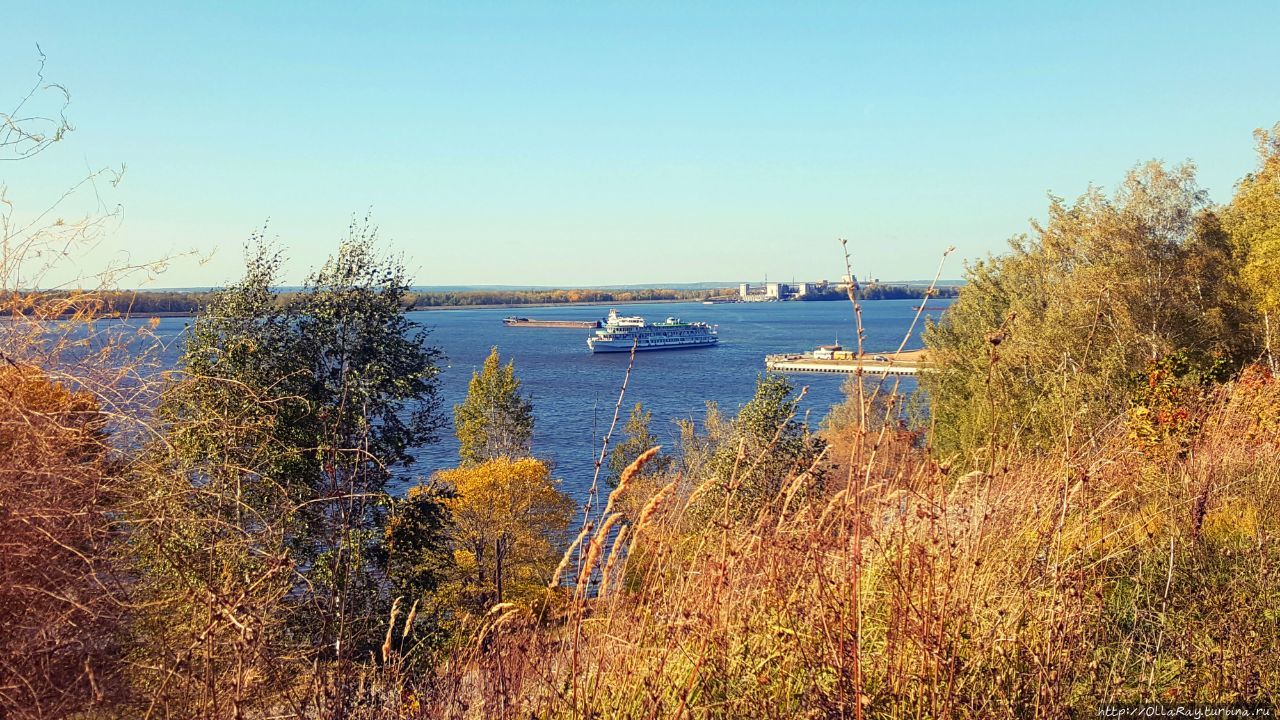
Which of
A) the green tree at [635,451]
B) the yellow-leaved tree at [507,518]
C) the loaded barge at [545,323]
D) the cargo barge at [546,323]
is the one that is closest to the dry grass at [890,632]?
the yellow-leaved tree at [507,518]

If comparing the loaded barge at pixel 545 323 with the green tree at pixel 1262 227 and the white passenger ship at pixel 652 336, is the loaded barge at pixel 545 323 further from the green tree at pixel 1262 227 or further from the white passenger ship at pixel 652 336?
the green tree at pixel 1262 227

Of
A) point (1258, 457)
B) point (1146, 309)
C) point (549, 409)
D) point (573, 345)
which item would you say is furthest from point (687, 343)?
point (1258, 457)

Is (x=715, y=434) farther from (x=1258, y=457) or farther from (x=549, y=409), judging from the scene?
(x=1258, y=457)

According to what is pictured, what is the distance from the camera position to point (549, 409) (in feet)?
203

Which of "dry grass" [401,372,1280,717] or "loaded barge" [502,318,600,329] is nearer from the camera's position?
"dry grass" [401,372,1280,717]

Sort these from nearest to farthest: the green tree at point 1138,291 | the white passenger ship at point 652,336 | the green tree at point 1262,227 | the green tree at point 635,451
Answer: the green tree at point 1262,227
the green tree at point 1138,291
the green tree at point 635,451
the white passenger ship at point 652,336

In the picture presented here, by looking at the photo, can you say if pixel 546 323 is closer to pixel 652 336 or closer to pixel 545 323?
pixel 545 323

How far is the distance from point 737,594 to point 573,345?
125m

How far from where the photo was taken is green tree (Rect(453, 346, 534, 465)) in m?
Answer: 41.0

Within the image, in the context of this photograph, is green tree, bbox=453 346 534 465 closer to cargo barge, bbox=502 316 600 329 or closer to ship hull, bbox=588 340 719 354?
ship hull, bbox=588 340 719 354

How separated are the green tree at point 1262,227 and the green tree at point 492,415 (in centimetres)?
2737

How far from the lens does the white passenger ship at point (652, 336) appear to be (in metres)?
115

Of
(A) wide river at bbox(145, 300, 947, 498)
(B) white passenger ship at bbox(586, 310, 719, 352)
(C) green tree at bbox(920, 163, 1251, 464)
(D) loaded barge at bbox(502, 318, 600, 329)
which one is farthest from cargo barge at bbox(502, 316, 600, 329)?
(C) green tree at bbox(920, 163, 1251, 464)

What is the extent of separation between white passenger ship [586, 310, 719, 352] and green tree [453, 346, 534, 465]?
6832 centimetres
